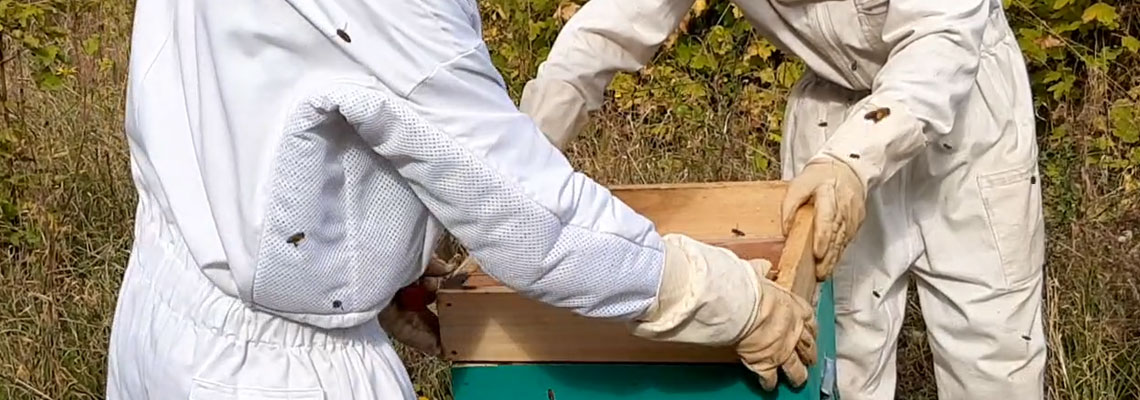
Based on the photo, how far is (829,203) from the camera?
2203 mm

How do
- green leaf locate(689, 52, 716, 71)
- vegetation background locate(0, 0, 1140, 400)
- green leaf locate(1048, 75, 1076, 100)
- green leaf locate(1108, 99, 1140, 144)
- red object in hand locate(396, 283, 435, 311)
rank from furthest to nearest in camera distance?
green leaf locate(689, 52, 716, 71) < green leaf locate(1048, 75, 1076, 100) < green leaf locate(1108, 99, 1140, 144) < vegetation background locate(0, 0, 1140, 400) < red object in hand locate(396, 283, 435, 311)

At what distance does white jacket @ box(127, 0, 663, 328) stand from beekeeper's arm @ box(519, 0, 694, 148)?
38.6 inches

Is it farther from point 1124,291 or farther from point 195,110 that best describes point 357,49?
point 1124,291

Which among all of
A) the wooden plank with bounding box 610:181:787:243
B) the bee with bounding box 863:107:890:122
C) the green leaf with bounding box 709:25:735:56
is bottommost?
the green leaf with bounding box 709:25:735:56

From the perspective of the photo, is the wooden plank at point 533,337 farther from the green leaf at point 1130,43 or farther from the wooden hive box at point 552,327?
the green leaf at point 1130,43

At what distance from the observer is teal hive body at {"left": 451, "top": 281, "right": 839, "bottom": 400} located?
200 centimetres

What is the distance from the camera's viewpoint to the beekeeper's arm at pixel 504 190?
1547 mm

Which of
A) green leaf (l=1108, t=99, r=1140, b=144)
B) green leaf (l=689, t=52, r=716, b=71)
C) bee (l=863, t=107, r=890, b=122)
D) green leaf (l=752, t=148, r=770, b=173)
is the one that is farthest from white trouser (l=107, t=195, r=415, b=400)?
green leaf (l=689, t=52, r=716, b=71)

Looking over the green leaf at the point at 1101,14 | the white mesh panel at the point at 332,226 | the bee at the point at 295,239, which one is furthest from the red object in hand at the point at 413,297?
the green leaf at the point at 1101,14

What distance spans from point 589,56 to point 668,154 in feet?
7.21

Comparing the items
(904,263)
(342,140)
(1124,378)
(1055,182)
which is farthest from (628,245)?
(1055,182)

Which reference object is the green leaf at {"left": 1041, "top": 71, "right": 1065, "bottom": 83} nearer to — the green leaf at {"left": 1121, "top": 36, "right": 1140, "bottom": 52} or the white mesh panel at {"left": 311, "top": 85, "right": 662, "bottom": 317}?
the green leaf at {"left": 1121, "top": 36, "right": 1140, "bottom": 52}

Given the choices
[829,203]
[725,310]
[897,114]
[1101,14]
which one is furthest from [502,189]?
[1101,14]

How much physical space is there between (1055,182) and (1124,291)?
585mm
